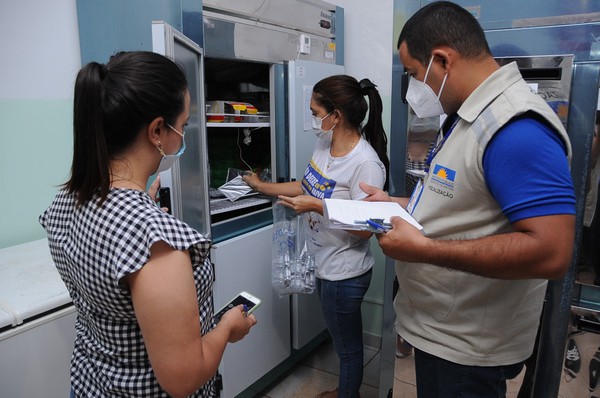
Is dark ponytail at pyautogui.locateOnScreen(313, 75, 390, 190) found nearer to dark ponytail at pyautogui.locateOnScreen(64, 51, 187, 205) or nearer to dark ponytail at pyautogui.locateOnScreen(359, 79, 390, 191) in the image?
dark ponytail at pyautogui.locateOnScreen(359, 79, 390, 191)

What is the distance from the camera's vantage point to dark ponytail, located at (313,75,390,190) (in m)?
1.64

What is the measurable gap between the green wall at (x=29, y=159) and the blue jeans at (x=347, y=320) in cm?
128

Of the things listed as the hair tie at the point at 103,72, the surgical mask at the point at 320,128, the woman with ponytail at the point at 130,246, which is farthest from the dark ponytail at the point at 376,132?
the hair tie at the point at 103,72

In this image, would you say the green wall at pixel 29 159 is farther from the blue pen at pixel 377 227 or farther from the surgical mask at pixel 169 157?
the blue pen at pixel 377 227

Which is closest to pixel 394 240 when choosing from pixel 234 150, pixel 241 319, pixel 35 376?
pixel 241 319

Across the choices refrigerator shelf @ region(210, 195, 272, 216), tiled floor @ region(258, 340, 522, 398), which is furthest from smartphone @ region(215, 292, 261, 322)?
tiled floor @ region(258, 340, 522, 398)

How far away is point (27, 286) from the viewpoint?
1344 mm

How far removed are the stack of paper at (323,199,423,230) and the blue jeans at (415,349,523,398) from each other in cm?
38

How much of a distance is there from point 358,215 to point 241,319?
1.26 ft

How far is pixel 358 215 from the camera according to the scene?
1054mm

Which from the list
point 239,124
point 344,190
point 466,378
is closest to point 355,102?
point 344,190

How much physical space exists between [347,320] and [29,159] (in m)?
1.52

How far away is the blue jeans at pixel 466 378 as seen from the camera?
1041 mm

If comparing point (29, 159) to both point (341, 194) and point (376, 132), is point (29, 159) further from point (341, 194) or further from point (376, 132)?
point (376, 132)
